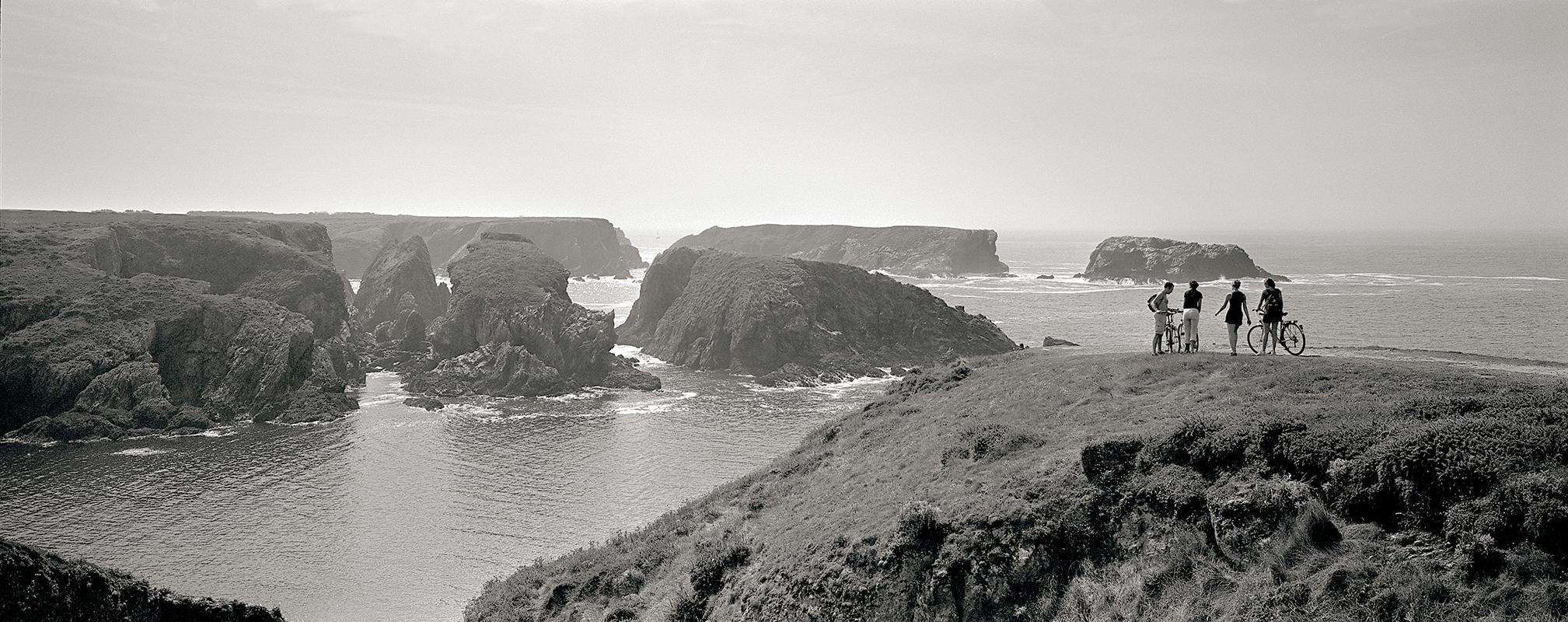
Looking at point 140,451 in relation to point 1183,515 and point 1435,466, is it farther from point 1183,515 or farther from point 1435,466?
point 1435,466

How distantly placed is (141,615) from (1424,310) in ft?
391

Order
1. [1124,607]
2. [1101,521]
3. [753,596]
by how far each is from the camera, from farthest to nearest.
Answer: [753,596] → [1101,521] → [1124,607]

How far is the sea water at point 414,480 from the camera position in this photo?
36.3 metres

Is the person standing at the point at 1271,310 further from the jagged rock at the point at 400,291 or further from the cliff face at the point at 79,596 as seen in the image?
the jagged rock at the point at 400,291

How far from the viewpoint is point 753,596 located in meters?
17.6

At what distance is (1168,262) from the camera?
165m

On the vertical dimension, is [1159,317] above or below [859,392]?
above

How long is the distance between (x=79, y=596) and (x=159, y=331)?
220ft

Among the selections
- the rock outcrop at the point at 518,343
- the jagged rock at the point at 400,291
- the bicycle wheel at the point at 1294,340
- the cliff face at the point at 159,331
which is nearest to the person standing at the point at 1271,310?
the bicycle wheel at the point at 1294,340

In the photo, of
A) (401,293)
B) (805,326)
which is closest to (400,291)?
(401,293)

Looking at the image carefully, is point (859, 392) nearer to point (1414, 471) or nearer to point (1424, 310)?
point (1414, 471)

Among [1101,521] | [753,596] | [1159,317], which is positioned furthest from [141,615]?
[1159,317]

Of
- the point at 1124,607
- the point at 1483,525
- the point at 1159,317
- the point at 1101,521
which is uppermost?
the point at 1159,317

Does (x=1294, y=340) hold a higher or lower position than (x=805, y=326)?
higher
